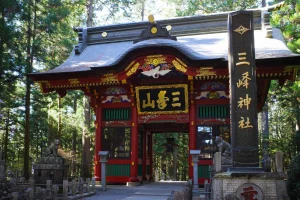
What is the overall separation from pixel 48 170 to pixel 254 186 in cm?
709

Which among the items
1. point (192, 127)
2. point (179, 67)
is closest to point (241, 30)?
point (179, 67)

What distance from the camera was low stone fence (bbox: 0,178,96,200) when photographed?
27.3 ft

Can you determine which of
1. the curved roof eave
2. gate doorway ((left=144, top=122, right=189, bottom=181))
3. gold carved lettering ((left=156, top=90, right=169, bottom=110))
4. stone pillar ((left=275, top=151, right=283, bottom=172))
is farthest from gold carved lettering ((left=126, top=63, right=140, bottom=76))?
stone pillar ((left=275, top=151, right=283, bottom=172))

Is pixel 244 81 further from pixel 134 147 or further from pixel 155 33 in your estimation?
pixel 134 147

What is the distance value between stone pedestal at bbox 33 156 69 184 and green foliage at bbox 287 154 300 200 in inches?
300

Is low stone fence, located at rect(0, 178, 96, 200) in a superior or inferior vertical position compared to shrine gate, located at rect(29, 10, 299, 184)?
inferior

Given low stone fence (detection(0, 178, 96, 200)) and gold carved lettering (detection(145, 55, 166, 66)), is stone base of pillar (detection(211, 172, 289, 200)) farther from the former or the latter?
gold carved lettering (detection(145, 55, 166, 66))

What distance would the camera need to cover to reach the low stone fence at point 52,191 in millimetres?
8328

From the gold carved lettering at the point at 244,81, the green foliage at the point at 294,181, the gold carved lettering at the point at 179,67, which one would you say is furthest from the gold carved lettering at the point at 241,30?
the green foliage at the point at 294,181

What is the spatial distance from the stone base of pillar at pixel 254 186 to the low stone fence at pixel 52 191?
14.1 ft

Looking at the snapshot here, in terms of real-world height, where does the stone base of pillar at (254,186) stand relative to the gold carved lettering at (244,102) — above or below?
below

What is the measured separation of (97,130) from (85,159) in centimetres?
543

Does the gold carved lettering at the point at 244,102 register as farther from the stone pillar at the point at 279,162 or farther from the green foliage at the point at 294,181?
the green foliage at the point at 294,181

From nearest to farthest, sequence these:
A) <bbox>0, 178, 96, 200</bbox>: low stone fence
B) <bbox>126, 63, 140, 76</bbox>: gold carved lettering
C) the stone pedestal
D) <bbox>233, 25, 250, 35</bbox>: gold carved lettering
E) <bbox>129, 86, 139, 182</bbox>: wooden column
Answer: <bbox>0, 178, 96, 200</bbox>: low stone fence
<bbox>233, 25, 250, 35</bbox>: gold carved lettering
the stone pedestal
<bbox>126, 63, 140, 76</bbox>: gold carved lettering
<bbox>129, 86, 139, 182</bbox>: wooden column
